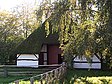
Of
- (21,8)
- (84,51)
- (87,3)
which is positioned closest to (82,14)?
(87,3)

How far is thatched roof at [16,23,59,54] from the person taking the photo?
27.5 meters

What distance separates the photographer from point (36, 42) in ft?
92.5

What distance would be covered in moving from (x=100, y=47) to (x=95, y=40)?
0.44 m

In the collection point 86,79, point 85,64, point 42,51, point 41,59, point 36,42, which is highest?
point 36,42

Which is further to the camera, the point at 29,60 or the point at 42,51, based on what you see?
the point at 42,51

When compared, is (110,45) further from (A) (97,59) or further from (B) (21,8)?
(B) (21,8)

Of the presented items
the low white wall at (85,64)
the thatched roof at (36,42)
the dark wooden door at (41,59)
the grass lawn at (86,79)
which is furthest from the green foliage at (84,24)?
the dark wooden door at (41,59)

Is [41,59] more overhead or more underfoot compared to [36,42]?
more underfoot

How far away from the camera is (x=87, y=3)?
13398mm

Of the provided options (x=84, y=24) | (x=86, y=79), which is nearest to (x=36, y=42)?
(x=86, y=79)

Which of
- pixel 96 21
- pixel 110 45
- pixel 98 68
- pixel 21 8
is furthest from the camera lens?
pixel 21 8

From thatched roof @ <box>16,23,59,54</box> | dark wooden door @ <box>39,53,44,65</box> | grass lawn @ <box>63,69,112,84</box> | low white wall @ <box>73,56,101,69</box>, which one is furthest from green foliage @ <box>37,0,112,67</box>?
dark wooden door @ <box>39,53,44,65</box>

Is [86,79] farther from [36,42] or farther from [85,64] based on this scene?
[36,42]

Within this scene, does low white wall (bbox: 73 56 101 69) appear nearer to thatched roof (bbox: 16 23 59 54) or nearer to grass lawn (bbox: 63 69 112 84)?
thatched roof (bbox: 16 23 59 54)
